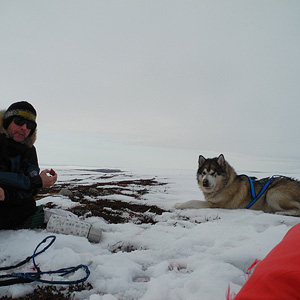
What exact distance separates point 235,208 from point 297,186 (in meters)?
2.09

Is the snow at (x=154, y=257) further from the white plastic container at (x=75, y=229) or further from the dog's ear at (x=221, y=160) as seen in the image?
the dog's ear at (x=221, y=160)

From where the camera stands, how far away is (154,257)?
10.5ft

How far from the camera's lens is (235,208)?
23.1ft

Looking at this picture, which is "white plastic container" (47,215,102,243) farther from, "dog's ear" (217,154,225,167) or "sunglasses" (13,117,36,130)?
"dog's ear" (217,154,225,167)

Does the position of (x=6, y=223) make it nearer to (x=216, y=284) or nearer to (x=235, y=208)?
(x=216, y=284)

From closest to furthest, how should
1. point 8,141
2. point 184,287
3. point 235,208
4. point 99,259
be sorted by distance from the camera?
point 184,287
point 99,259
point 8,141
point 235,208

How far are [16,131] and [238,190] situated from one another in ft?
22.9

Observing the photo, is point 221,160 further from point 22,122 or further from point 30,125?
point 22,122

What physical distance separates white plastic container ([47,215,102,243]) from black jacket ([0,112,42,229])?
2.11 feet

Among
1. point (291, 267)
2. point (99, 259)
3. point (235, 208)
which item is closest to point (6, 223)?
point (99, 259)

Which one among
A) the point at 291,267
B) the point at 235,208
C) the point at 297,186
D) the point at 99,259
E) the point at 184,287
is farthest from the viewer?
the point at 235,208

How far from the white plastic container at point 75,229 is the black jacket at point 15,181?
2.11ft

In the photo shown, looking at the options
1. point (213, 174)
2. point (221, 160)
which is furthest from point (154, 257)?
point (221, 160)

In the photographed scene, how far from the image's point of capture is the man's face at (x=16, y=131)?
3.82 metres
